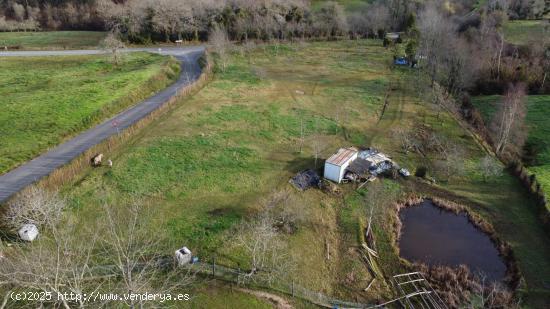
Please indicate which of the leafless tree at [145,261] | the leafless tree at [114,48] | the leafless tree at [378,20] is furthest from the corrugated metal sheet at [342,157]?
the leafless tree at [378,20]

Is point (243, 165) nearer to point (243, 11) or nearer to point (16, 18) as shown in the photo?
point (243, 11)

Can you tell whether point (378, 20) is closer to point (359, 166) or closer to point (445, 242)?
point (359, 166)

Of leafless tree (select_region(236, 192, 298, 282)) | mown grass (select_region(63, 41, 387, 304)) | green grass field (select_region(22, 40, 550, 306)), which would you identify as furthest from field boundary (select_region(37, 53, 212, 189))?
leafless tree (select_region(236, 192, 298, 282))

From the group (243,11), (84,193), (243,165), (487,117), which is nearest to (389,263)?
(243,165)

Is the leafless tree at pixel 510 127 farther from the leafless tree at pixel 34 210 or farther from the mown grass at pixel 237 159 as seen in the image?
the leafless tree at pixel 34 210

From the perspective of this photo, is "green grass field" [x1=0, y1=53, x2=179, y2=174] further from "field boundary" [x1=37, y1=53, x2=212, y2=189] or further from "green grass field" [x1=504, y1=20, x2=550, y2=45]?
"green grass field" [x1=504, y1=20, x2=550, y2=45]

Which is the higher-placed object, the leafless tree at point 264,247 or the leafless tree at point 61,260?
the leafless tree at point 61,260
